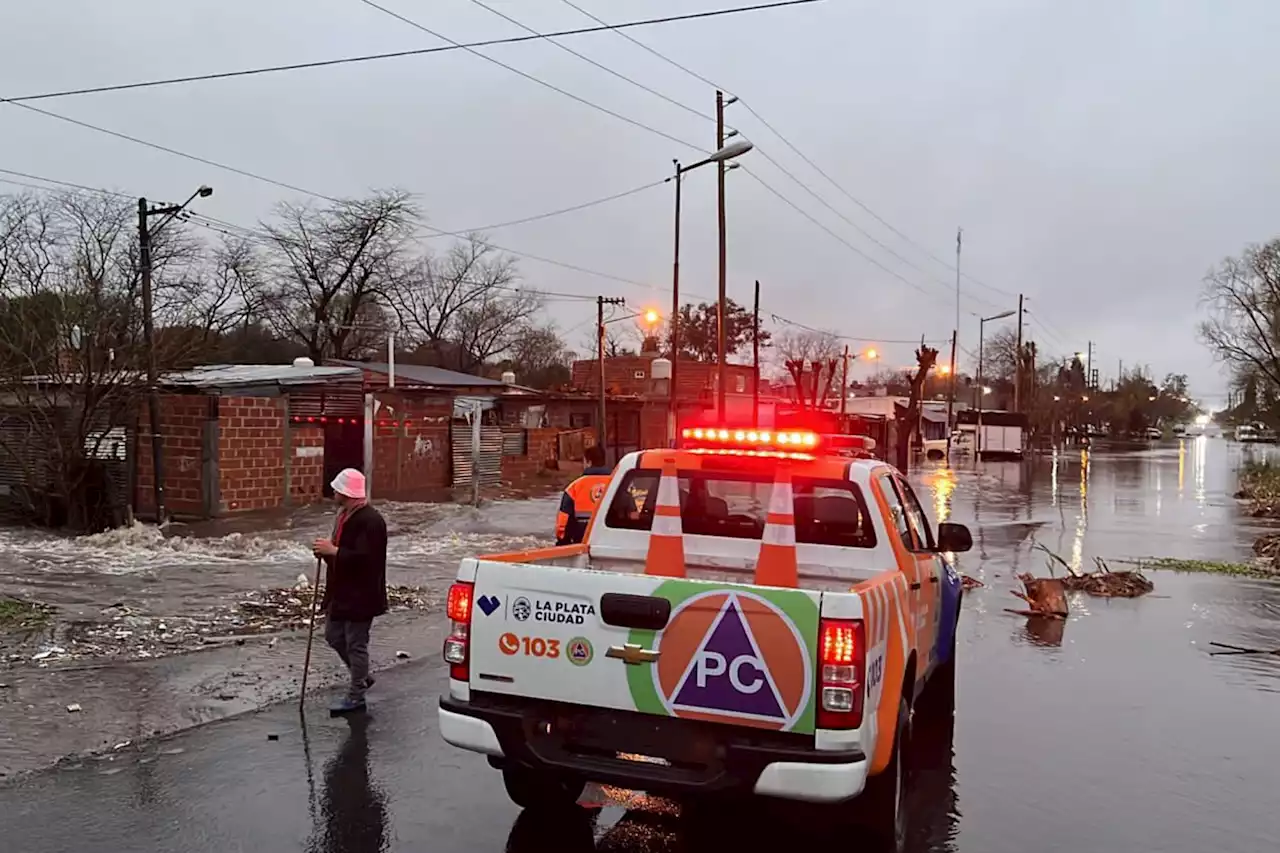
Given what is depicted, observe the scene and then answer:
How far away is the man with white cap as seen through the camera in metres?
6.69

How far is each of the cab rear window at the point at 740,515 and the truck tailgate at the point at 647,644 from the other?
1.61m

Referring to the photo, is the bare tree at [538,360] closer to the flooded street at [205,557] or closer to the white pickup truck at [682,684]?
the flooded street at [205,557]

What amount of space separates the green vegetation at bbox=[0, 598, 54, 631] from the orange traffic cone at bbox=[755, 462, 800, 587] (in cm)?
705

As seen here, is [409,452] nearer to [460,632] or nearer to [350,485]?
[350,485]

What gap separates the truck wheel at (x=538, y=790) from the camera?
16.5 feet

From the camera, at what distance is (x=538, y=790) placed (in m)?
5.13

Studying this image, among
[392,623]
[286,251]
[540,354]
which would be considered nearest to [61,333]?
[392,623]

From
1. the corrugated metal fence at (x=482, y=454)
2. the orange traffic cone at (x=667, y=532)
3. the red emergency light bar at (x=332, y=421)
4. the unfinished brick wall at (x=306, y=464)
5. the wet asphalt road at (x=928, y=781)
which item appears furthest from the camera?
the corrugated metal fence at (x=482, y=454)

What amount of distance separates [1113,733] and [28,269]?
62.3 ft

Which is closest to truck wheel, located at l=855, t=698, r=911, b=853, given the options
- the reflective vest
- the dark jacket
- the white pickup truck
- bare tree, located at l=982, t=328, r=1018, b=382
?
the white pickup truck

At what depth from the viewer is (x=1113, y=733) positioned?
6.84 metres

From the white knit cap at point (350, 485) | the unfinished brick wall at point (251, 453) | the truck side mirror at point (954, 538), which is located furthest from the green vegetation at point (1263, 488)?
the white knit cap at point (350, 485)

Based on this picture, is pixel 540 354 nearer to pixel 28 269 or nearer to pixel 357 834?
pixel 28 269

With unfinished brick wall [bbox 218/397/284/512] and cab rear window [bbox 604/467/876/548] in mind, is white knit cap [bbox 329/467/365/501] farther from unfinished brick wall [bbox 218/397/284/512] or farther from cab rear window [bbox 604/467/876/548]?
unfinished brick wall [bbox 218/397/284/512]
